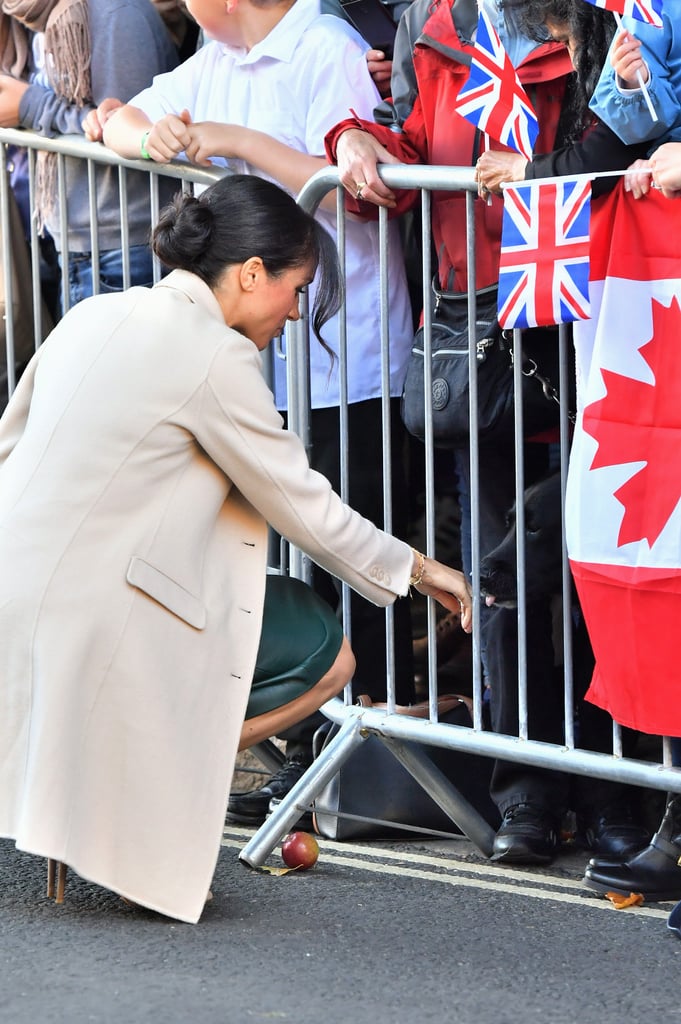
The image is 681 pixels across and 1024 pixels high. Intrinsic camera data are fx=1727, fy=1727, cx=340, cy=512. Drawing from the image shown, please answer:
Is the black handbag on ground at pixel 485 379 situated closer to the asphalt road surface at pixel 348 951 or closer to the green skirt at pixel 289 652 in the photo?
the green skirt at pixel 289 652

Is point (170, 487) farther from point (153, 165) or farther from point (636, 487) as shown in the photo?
point (153, 165)

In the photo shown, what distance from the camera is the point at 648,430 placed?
360 cm

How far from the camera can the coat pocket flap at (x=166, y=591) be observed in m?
3.55

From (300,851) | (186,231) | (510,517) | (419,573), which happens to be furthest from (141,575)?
(510,517)

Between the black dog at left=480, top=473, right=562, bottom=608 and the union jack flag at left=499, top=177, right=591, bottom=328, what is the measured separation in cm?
45

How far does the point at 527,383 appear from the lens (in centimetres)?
398

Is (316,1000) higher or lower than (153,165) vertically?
lower

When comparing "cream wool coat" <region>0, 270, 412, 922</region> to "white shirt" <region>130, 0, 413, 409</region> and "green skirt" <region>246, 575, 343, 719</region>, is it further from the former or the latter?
"white shirt" <region>130, 0, 413, 409</region>

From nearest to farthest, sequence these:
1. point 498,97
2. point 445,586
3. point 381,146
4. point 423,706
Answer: point 498,97 < point 445,586 < point 381,146 < point 423,706

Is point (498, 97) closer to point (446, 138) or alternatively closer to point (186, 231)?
point (446, 138)

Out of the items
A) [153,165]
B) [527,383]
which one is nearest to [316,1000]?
[527,383]

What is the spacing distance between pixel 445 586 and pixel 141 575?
723 millimetres

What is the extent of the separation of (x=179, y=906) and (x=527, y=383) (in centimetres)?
142

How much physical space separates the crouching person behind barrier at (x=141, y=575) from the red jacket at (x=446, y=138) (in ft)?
2.43
